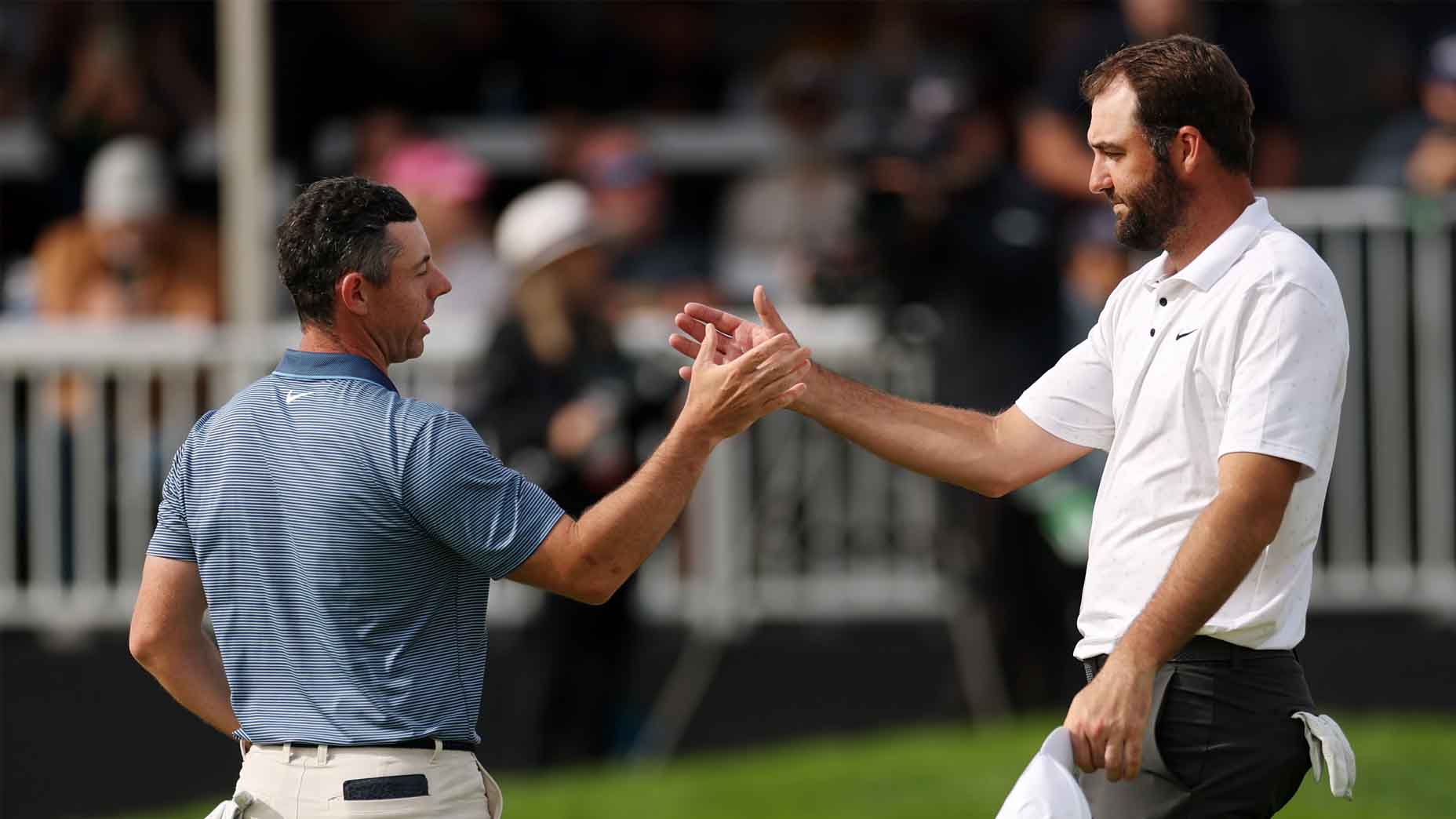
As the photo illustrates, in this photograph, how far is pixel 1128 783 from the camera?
11.6ft

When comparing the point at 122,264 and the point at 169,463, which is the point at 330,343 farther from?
the point at 122,264

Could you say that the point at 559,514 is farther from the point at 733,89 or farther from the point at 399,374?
the point at 733,89

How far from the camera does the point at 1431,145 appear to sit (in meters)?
8.62

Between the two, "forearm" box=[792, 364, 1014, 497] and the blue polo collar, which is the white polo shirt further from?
the blue polo collar

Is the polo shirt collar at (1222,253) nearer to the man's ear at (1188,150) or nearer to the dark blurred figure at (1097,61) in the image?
the man's ear at (1188,150)

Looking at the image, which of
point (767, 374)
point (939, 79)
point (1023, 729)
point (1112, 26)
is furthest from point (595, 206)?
point (767, 374)

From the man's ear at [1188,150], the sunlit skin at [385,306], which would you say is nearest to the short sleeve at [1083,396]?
the man's ear at [1188,150]

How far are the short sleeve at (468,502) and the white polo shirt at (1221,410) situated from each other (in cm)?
99

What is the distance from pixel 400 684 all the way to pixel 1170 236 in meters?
1.50

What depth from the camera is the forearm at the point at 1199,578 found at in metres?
3.26

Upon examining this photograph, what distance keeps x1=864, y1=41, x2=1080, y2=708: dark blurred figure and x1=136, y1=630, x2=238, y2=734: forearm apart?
14.1 feet

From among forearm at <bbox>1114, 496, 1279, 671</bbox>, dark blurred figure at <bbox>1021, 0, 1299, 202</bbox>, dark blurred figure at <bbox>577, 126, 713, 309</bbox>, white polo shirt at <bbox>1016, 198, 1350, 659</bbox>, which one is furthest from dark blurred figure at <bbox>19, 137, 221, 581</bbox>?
forearm at <bbox>1114, 496, 1279, 671</bbox>

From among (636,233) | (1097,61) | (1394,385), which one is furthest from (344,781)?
(636,233)

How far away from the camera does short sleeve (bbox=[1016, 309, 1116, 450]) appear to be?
151 inches
